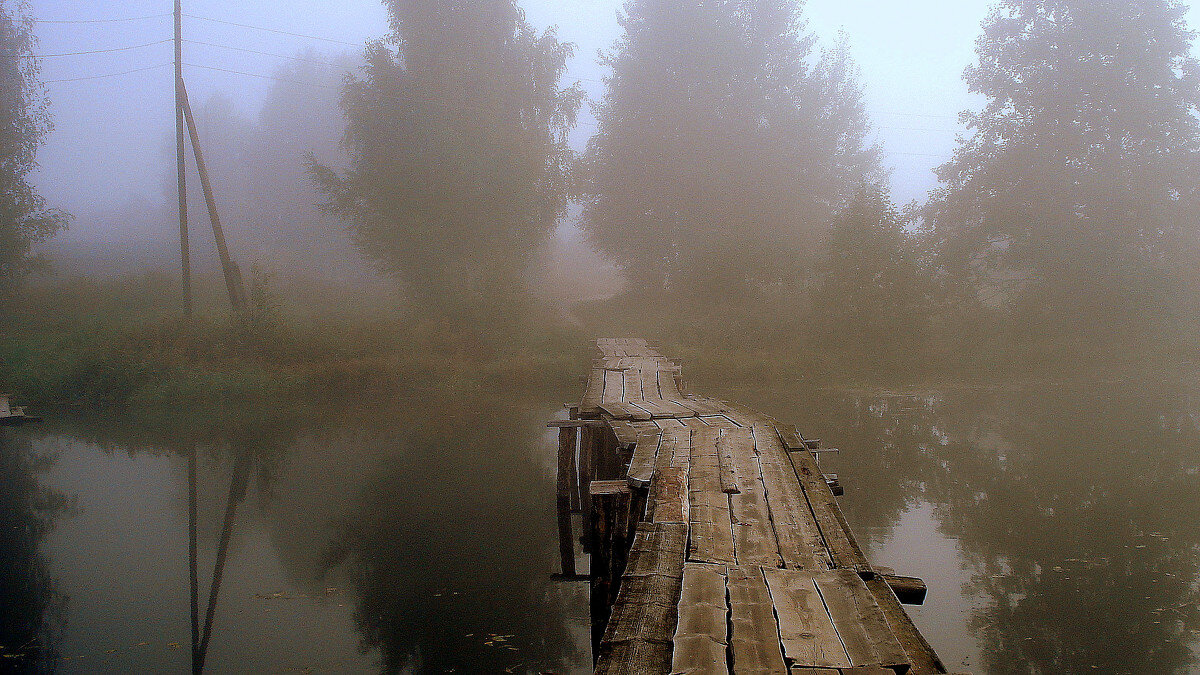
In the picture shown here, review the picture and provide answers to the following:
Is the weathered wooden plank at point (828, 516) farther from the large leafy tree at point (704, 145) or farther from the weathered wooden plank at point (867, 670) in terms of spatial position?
the large leafy tree at point (704, 145)

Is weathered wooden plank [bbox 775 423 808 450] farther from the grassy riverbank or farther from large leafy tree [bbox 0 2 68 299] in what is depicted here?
large leafy tree [bbox 0 2 68 299]

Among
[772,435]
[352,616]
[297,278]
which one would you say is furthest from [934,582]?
[297,278]

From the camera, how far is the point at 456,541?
735cm

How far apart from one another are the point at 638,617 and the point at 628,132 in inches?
889

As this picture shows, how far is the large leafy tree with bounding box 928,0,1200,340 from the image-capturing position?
20.6 m

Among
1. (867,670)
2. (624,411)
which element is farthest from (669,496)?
(624,411)

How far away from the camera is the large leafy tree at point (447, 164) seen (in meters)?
18.1

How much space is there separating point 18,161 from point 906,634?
26.5 m

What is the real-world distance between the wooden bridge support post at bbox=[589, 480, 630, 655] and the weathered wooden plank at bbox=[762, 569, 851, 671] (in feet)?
5.58

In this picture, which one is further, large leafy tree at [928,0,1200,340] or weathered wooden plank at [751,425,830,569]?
large leafy tree at [928,0,1200,340]

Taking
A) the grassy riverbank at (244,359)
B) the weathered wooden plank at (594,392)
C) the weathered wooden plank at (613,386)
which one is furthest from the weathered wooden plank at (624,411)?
the grassy riverbank at (244,359)

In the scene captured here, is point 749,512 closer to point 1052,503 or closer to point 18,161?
point 1052,503

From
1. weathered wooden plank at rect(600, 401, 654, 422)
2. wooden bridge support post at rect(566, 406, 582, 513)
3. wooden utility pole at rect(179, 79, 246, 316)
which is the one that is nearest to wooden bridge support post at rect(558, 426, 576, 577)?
wooden bridge support post at rect(566, 406, 582, 513)

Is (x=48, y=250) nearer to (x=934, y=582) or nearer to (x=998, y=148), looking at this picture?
(x=934, y=582)
